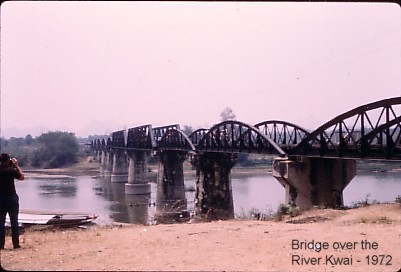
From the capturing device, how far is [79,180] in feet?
130

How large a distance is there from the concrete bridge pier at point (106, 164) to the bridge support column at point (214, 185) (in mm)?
18067

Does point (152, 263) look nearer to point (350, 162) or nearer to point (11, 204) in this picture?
point (11, 204)

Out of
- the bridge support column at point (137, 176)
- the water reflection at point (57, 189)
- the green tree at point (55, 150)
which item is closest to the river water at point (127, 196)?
the water reflection at point (57, 189)

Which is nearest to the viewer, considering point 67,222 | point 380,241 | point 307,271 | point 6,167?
point 307,271

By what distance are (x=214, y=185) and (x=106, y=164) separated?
932 inches

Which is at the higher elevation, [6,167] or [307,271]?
[6,167]

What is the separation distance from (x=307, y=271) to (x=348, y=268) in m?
0.60

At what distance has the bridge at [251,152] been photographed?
17.0 m

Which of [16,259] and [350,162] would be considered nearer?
[16,259]

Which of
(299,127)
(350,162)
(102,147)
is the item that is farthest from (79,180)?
(350,162)

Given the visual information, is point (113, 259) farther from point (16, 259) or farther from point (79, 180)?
point (79, 180)

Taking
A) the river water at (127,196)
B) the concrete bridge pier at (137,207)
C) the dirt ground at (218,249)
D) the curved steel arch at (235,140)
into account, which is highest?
the curved steel arch at (235,140)

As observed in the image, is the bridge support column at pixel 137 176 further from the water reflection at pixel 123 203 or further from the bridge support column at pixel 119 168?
the bridge support column at pixel 119 168

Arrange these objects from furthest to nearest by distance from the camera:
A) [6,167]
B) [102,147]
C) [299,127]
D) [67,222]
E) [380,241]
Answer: [102,147]
[299,127]
[67,222]
[380,241]
[6,167]
